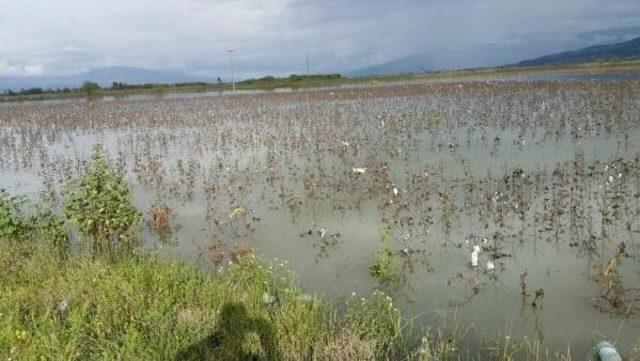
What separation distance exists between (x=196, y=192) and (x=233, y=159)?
408 centimetres

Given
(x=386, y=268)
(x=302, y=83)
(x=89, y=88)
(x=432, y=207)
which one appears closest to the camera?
Result: (x=386, y=268)

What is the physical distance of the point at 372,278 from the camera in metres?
8.32

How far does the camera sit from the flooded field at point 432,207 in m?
7.23

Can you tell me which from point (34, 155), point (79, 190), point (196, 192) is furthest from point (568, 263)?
point (34, 155)

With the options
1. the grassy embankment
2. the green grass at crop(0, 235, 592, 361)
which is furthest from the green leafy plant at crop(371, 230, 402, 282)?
the grassy embankment

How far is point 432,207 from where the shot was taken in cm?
1141

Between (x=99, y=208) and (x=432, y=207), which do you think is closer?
(x=99, y=208)

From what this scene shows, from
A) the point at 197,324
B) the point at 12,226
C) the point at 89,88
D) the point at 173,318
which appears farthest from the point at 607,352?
the point at 89,88

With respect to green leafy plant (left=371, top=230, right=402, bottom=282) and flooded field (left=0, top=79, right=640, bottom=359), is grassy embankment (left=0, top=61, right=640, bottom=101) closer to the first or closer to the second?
flooded field (left=0, top=79, right=640, bottom=359)

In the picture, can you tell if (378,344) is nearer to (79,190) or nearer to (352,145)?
(79,190)

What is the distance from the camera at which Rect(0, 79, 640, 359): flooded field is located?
723cm

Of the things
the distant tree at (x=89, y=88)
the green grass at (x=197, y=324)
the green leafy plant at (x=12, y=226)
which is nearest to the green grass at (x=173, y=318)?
the green grass at (x=197, y=324)

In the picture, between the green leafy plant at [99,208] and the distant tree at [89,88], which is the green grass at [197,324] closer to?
the green leafy plant at [99,208]

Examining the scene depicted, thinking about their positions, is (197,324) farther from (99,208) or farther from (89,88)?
(89,88)
